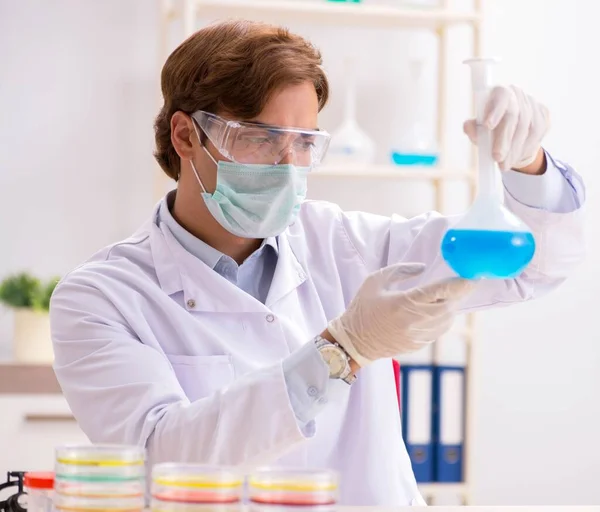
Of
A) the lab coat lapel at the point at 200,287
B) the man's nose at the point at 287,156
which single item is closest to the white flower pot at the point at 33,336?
the lab coat lapel at the point at 200,287

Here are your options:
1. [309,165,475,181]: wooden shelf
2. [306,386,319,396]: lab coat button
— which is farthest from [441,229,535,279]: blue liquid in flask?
[309,165,475,181]: wooden shelf

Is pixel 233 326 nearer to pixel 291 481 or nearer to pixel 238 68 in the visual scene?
pixel 238 68

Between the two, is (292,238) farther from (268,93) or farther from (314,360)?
(314,360)

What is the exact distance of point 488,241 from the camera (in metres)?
1.31

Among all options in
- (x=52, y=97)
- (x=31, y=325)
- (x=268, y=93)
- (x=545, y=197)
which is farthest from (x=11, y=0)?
(x=545, y=197)

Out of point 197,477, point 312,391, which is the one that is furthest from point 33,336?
point 197,477

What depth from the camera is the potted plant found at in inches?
117

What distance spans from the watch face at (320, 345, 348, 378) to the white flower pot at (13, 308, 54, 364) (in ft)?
5.98

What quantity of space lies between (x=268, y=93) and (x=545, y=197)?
1.67 ft

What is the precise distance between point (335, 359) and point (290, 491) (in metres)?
0.40

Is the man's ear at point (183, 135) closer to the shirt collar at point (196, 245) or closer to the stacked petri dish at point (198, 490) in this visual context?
the shirt collar at point (196, 245)

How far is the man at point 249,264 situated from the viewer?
1.54 meters

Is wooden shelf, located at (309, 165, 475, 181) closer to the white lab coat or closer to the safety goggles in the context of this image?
the white lab coat

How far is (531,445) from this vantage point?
3549 millimetres
